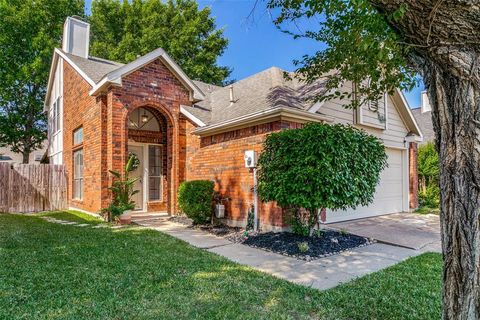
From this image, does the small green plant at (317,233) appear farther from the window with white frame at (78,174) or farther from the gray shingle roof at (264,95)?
the window with white frame at (78,174)

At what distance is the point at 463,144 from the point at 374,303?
2.19 meters

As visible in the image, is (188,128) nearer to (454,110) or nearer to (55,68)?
(454,110)

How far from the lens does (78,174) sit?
12.3 metres

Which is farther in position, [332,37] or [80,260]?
[332,37]

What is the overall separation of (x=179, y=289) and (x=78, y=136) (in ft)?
34.6

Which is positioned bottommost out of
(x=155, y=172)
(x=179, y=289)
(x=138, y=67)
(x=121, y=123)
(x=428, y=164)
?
(x=179, y=289)

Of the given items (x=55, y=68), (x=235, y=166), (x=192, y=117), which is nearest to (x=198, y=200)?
(x=235, y=166)

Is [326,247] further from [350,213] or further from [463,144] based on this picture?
[463,144]

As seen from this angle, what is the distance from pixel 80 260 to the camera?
495cm

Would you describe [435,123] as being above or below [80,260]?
above

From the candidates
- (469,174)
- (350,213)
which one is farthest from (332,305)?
(350,213)

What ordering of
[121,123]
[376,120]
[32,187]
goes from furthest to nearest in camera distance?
1. [32,187]
2. [376,120]
3. [121,123]

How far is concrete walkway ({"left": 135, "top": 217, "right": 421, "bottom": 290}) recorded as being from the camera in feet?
14.5

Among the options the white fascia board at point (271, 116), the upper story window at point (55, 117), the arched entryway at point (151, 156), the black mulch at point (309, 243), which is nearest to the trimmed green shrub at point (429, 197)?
the white fascia board at point (271, 116)
